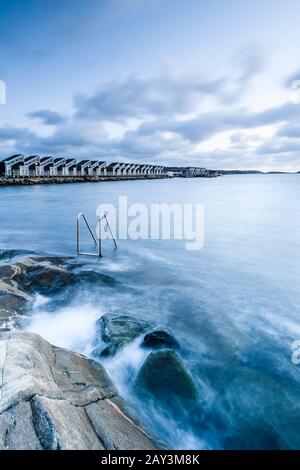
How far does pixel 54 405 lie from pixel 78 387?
89cm

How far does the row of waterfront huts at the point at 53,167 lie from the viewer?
7754 centimetres

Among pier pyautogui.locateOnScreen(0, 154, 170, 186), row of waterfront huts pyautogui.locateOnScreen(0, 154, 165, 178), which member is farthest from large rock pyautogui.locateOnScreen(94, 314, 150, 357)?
row of waterfront huts pyautogui.locateOnScreen(0, 154, 165, 178)

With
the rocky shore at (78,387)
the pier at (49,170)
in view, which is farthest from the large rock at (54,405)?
the pier at (49,170)

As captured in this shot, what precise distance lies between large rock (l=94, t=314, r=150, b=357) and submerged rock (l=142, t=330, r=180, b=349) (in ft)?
1.00

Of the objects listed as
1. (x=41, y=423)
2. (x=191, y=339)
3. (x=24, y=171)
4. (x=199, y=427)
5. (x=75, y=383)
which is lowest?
(x=199, y=427)

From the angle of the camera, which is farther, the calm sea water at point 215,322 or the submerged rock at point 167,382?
the submerged rock at point 167,382

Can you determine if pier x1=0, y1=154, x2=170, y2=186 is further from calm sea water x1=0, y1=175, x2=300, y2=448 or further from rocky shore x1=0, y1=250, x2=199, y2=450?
rocky shore x1=0, y1=250, x2=199, y2=450

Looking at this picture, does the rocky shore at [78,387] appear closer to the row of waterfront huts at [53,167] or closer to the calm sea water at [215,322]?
the calm sea water at [215,322]

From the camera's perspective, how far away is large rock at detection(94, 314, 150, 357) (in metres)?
6.26

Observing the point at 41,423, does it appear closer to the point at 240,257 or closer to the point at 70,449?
the point at 70,449

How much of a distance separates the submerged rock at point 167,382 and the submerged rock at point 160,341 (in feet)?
2.75
